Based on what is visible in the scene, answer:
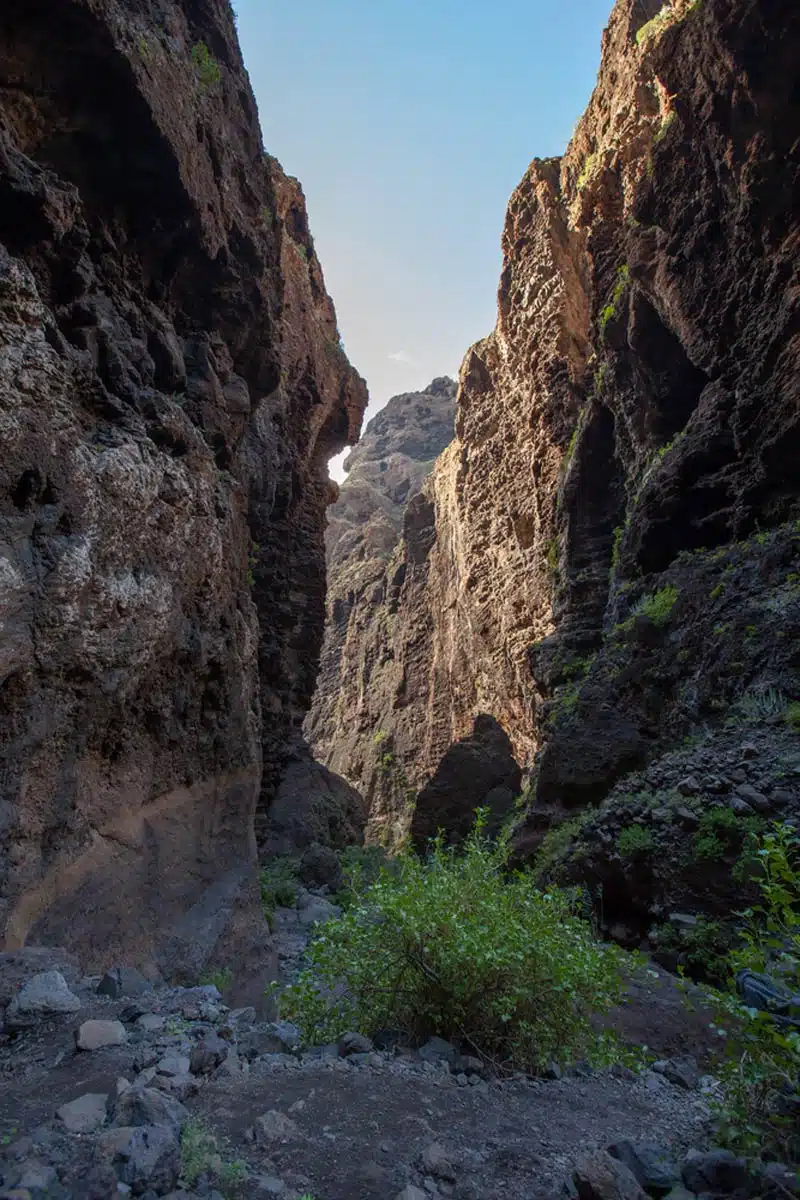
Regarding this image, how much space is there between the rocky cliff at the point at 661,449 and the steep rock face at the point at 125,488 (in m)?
5.67

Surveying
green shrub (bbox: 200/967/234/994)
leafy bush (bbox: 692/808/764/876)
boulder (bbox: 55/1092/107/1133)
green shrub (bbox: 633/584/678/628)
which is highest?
green shrub (bbox: 633/584/678/628)

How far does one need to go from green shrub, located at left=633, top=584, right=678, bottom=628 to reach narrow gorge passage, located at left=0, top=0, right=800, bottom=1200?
0.07 meters

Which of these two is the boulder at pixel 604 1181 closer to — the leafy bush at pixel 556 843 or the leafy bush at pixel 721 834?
the leafy bush at pixel 721 834

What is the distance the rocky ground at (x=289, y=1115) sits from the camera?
87.1 inches

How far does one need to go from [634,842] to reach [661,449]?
9993 mm

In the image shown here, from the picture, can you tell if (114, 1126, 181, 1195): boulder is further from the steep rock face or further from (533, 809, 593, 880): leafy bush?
(533, 809, 593, 880): leafy bush

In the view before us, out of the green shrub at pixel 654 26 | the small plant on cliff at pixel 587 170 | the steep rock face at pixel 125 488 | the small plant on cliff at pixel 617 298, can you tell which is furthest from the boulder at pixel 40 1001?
the small plant on cliff at pixel 587 170

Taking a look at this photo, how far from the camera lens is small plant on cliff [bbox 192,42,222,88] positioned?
408 inches

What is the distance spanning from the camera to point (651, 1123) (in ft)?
10.2

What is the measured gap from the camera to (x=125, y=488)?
21.2 feet

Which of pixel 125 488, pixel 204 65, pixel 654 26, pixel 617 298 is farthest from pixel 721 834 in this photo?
pixel 654 26

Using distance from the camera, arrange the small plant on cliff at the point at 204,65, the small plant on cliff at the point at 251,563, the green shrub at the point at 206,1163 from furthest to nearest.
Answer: the small plant on cliff at the point at 251,563, the small plant on cliff at the point at 204,65, the green shrub at the point at 206,1163

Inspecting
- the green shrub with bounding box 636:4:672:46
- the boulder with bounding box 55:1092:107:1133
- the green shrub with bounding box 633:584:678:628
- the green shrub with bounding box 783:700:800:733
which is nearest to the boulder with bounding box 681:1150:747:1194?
the boulder with bounding box 55:1092:107:1133

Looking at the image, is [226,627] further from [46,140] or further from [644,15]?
[644,15]
